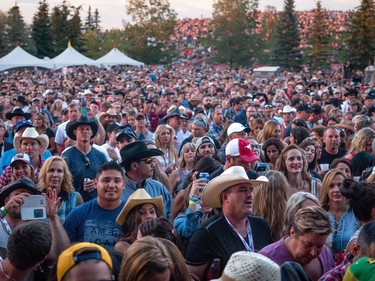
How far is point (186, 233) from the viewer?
5.37 m

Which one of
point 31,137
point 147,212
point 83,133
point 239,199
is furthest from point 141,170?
point 31,137

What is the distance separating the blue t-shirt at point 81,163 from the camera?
7.49 metres

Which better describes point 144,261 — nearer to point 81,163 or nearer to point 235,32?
point 81,163

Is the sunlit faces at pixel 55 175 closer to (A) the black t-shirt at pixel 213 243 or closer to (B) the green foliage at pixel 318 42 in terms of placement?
(A) the black t-shirt at pixel 213 243

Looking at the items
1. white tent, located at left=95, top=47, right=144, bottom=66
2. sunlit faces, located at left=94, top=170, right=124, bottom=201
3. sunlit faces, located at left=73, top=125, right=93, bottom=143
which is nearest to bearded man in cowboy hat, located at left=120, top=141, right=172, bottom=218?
sunlit faces, located at left=94, top=170, right=124, bottom=201

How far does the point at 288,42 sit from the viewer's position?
200 feet

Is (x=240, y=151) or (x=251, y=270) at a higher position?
(x=240, y=151)

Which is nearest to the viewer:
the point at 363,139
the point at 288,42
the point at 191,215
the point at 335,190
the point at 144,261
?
the point at 144,261

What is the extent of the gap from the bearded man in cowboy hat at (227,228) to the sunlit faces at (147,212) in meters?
0.43

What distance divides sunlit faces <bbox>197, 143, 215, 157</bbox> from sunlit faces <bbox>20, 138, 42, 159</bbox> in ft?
6.68

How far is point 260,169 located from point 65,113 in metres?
6.45

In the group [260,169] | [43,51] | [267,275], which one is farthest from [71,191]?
[43,51]

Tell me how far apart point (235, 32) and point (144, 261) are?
237 feet

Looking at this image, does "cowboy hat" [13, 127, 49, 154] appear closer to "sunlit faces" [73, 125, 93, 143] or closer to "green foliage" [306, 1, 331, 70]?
"sunlit faces" [73, 125, 93, 143]
